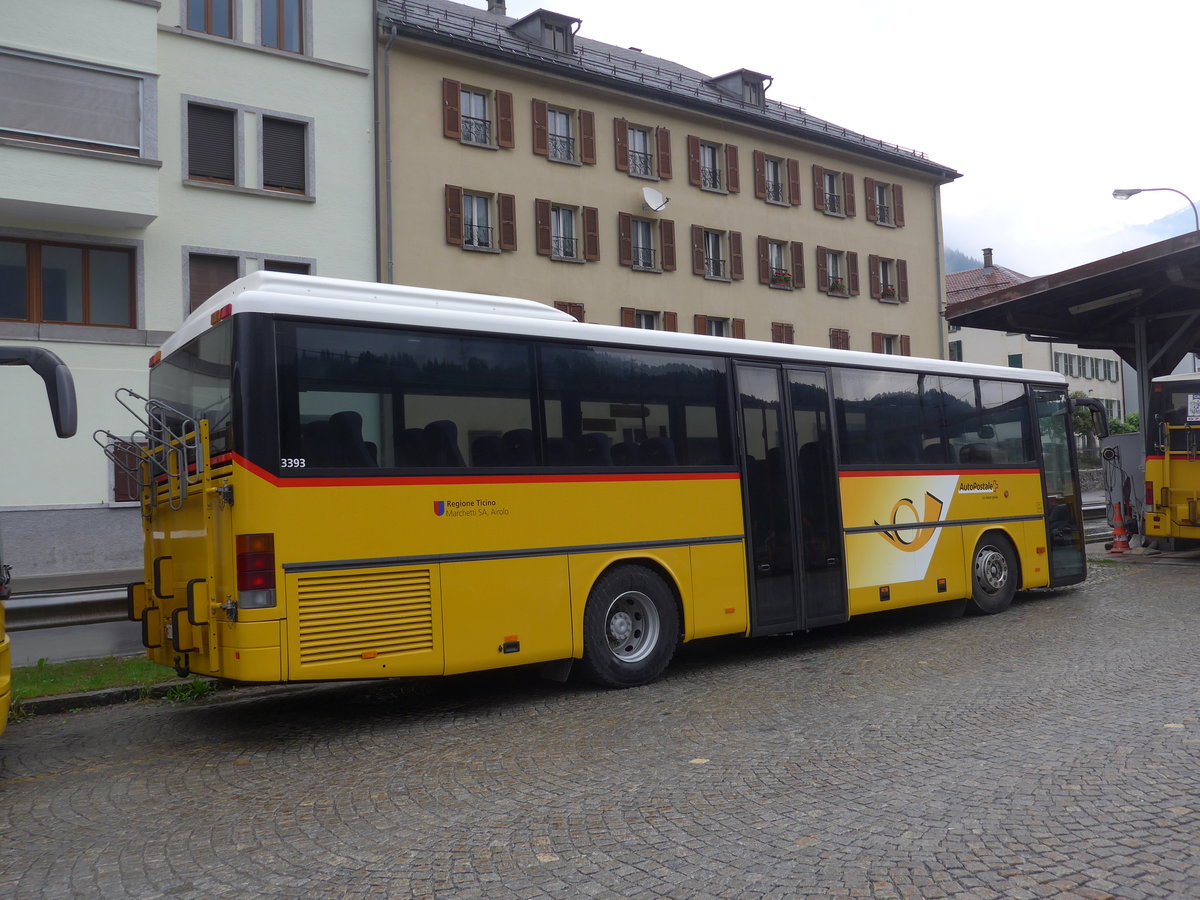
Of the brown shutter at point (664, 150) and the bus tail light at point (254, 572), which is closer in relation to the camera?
the bus tail light at point (254, 572)

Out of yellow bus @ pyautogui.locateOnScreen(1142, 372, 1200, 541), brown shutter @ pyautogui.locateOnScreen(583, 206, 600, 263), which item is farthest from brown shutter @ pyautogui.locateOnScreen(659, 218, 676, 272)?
yellow bus @ pyautogui.locateOnScreen(1142, 372, 1200, 541)

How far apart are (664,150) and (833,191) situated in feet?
26.7

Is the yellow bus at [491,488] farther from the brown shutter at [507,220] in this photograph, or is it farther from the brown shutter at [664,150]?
the brown shutter at [664,150]

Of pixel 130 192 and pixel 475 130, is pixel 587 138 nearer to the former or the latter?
pixel 475 130

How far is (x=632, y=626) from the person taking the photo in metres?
9.44

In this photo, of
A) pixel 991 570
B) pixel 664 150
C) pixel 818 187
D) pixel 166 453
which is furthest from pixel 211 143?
pixel 818 187

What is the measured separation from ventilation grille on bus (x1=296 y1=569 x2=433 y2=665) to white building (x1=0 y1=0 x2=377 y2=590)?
49.9 ft

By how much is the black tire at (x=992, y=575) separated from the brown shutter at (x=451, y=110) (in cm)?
1917

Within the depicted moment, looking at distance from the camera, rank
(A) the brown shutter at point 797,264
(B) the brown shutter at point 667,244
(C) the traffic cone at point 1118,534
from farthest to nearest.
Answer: (A) the brown shutter at point 797,264
(B) the brown shutter at point 667,244
(C) the traffic cone at point 1118,534

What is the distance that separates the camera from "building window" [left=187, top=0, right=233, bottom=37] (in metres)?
23.8

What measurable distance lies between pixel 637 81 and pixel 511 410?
26666 millimetres

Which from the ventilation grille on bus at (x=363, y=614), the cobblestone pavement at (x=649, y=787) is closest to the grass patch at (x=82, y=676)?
the cobblestone pavement at (x=649, y=787)

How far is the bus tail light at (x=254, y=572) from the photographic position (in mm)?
7285

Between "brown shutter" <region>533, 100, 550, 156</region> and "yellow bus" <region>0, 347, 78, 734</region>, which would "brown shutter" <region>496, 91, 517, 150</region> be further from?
"yellow bus" <region>0, 347, 78, 734</region>
